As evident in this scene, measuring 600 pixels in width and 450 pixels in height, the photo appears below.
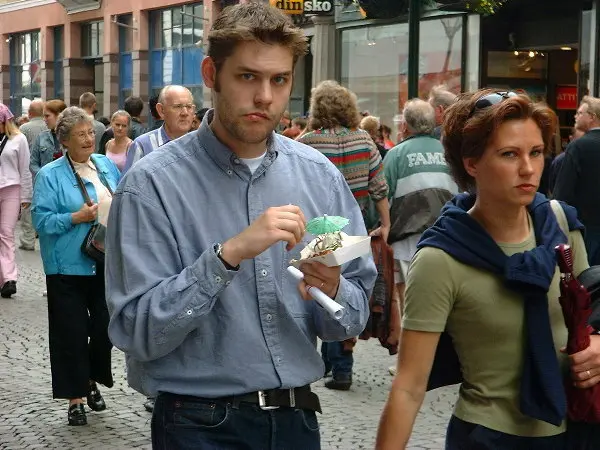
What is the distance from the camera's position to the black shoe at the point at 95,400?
24.9ft

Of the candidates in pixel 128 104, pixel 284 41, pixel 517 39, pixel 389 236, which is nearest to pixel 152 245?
pixel 284 41

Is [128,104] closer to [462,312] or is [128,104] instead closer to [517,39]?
[517,39]

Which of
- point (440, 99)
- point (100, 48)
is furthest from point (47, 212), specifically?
point (100, 48)

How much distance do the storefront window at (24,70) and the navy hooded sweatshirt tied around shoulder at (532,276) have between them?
39242mm

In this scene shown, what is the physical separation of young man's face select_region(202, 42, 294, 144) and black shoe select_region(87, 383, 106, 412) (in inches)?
188

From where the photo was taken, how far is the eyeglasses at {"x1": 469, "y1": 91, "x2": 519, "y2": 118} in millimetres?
3352

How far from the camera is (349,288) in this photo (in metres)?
3.11

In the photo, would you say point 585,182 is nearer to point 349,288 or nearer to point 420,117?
point 420,117

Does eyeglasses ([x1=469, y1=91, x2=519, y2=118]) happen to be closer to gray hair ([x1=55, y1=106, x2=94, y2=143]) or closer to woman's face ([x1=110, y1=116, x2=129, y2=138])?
gray hair ([x1=55, y1=106, x2=94, y2=143])

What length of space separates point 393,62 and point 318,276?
20783 millimetres

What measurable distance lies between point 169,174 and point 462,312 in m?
0.86

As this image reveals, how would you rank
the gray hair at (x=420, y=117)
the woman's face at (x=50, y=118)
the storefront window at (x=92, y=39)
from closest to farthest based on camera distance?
the gray hair at (x=420, y=117) → the woman's face at (x=50, y=118) → the storefront window at (x=92, y=39)

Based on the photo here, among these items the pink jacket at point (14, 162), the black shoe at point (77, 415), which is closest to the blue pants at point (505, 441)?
the black shoe at point (77, 415)

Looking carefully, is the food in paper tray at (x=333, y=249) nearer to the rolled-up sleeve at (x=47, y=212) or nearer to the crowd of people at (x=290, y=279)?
Result: the crowd of people at (x=290, y=279)
